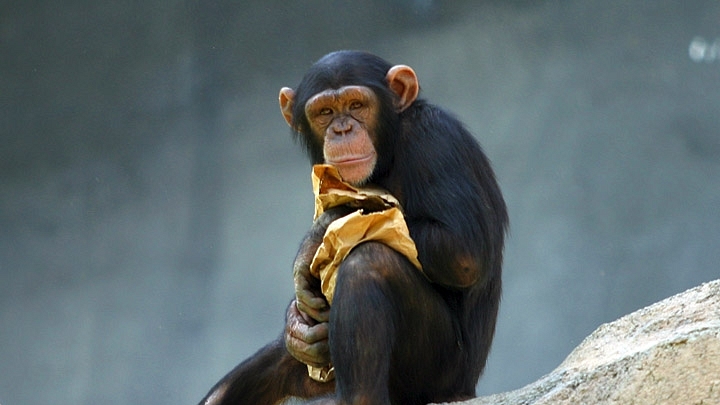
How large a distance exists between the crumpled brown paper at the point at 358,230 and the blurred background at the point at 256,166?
4691mm

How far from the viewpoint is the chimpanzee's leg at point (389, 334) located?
13.5ft

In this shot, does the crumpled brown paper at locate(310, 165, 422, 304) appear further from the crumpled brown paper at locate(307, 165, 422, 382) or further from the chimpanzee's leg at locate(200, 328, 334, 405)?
the chimpanzee's leg at locate(200, 328, 334, 405)

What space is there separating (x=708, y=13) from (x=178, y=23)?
14.4ft

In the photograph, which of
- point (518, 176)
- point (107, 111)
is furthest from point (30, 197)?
point (518, 176)

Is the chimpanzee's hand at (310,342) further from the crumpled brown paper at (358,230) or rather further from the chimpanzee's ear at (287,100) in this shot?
the chimpanzee's ear at (287,100)

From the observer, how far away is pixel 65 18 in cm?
993

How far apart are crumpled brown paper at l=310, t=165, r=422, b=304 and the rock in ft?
2.22

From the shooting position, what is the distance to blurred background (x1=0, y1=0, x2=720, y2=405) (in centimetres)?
895

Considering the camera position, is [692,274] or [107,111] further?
[107,111]

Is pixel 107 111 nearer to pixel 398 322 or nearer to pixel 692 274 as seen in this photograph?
pixel 692 274

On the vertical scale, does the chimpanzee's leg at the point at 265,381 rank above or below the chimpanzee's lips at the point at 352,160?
below

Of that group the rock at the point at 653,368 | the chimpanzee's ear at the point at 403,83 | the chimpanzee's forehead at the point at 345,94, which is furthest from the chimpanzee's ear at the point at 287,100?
the rock at the point at 653,368

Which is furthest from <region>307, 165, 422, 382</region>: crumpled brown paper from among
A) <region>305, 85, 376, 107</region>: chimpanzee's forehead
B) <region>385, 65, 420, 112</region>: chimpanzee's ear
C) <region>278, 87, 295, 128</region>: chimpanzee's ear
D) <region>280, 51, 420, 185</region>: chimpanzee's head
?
<region>278, 87, 295, 128</region>: chimpanzee's ear

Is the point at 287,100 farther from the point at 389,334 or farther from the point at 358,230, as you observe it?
the point at 389,334
